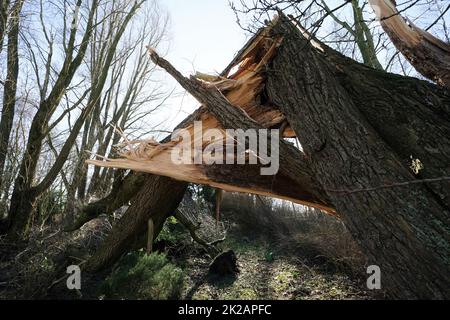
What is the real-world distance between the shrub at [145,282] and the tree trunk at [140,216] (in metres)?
0.57

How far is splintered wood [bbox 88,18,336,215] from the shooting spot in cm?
386

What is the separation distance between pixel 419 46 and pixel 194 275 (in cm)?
500

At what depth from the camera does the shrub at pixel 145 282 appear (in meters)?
4.43

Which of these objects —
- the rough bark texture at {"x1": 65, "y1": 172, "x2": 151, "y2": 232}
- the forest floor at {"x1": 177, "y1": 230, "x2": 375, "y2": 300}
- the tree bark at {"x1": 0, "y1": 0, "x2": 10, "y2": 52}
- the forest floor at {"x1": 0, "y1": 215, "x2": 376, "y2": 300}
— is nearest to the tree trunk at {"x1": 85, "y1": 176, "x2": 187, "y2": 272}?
the rough bark texture at {"x1": 65, "y1": 172, "x2": 151, "y2": 232}

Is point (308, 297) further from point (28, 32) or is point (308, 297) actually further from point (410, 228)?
point (28, 32)

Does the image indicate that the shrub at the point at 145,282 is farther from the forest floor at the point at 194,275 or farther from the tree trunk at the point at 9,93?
the tree trunk at the point at 9,93

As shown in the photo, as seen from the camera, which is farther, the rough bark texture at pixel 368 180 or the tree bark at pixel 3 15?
the tree bark at pixel 3 15

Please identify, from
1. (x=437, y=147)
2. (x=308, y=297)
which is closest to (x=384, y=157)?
(x=437, y=147)

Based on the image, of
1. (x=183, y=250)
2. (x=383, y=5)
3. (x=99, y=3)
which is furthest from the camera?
(x=99, y=3)

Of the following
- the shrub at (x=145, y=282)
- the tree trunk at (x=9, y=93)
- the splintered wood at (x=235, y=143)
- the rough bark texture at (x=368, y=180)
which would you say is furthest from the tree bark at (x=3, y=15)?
the rough bark texture at (x=368, y=180)

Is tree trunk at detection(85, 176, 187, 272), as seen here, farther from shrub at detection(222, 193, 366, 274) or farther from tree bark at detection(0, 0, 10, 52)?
tree bark at detection(0, 0, 10, 52)
